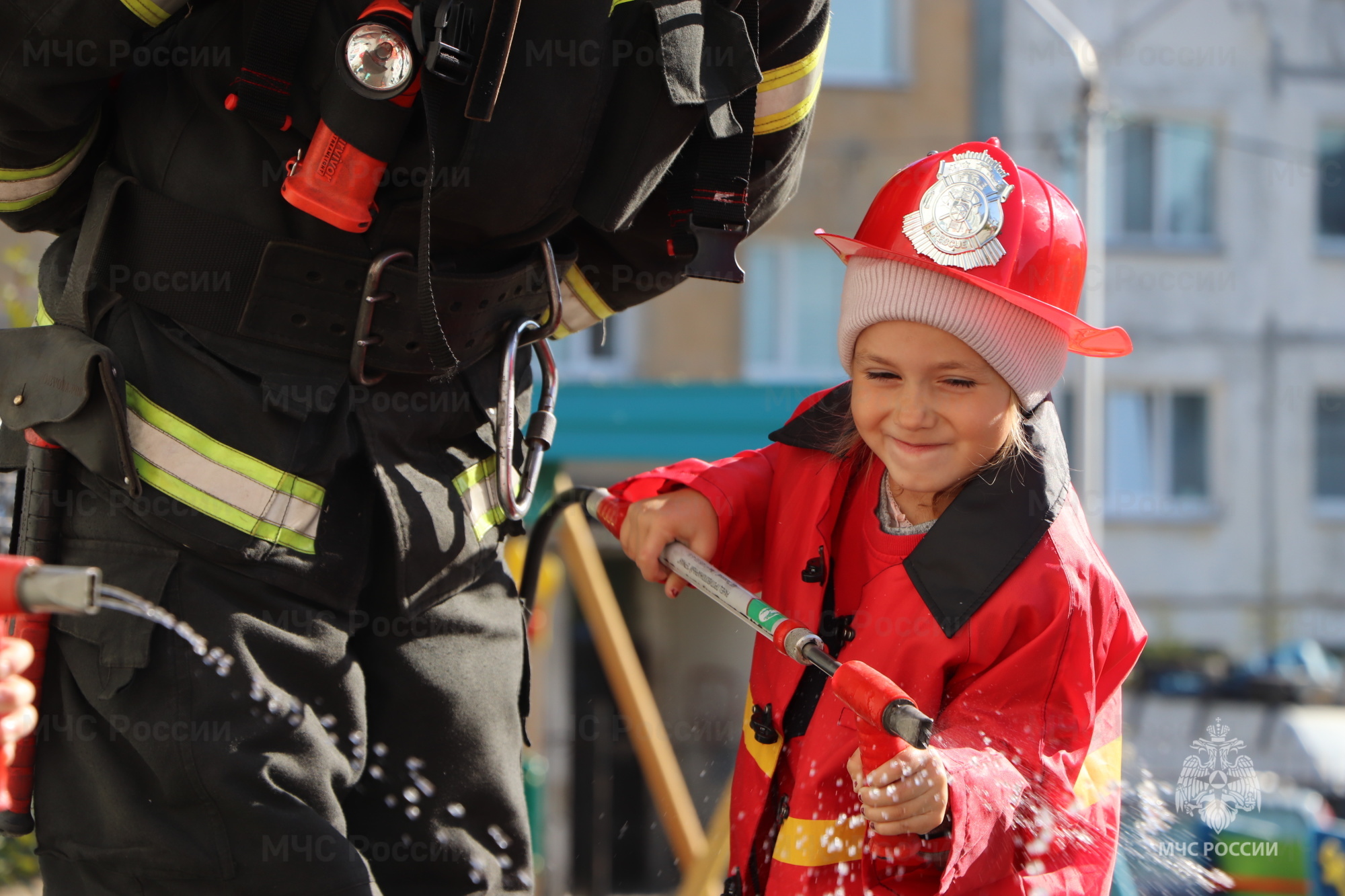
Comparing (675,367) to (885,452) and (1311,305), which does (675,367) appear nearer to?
(1311,305)

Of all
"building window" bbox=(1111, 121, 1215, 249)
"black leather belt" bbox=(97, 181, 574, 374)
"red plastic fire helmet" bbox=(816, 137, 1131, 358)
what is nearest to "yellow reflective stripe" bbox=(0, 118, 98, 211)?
"black leather belt" bbox=(97, 181, 574, 374)

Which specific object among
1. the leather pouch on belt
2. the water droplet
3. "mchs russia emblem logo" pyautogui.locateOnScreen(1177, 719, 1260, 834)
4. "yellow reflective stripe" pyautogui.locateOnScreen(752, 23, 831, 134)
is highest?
"yellow reflective stripe" pyautogui.locateOnScreen(752, 23, 831, 134)

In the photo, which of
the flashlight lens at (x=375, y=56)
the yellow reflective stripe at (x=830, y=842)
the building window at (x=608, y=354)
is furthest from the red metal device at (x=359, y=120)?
the building window at (x=608, y=354)

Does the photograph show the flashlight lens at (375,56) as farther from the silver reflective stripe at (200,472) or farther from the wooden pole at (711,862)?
the wooden pole at (711,862)

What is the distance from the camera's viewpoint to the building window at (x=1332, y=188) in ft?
54.4

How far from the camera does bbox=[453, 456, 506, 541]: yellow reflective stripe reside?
2191mm

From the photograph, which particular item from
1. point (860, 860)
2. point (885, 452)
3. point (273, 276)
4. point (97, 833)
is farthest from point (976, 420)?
point (97, 833)

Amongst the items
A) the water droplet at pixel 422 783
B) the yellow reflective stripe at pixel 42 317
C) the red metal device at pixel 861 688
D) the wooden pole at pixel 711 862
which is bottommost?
the wooden pole at pixel 711 862

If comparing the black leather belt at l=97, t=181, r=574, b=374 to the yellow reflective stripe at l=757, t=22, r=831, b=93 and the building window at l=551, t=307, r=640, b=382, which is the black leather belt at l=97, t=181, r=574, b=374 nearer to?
the yellow reflective stripe at l=757, t=22, r=831, b=93

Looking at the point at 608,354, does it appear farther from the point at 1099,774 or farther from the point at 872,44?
the point at 1099,774

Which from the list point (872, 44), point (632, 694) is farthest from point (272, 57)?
point (872, 44)

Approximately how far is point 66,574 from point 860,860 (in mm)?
1227

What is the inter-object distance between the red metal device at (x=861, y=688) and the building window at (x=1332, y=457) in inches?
651

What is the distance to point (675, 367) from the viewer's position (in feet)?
44.0
